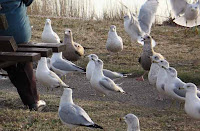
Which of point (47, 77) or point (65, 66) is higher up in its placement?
point (47, 77)

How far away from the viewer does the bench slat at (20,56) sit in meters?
4.06

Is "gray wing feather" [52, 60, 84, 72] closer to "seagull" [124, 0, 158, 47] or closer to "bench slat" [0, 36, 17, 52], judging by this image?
"seagull" [124, 0, 158, 47]

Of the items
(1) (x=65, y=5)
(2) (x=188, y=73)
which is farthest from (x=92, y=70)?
(1) (x=65, y=5)

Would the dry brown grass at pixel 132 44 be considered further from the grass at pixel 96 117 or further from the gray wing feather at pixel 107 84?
the grass at pixel 96 117

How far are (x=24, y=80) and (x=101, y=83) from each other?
1599 millimetres

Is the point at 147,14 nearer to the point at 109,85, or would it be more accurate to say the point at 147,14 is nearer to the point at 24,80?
the point at 109,85

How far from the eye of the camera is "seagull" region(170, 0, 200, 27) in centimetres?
1141

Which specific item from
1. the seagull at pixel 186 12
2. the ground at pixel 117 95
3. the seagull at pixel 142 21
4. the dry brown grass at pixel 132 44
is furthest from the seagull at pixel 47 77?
the seagull at pixel 186 12

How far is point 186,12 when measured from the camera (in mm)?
11555

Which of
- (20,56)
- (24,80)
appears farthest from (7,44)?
(24,80)

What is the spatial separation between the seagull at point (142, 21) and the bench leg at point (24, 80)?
15.8 ft

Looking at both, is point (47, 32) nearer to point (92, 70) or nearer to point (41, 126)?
point (92, 70)

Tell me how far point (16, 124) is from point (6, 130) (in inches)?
7.0

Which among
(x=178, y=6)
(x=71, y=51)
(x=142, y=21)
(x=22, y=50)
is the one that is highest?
(x=22, y=50)
